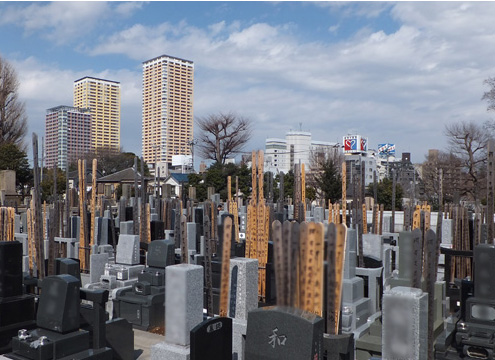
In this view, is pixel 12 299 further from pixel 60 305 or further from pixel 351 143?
pixel 351 143

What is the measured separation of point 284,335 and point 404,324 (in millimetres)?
1091

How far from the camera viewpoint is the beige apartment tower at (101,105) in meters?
83.4

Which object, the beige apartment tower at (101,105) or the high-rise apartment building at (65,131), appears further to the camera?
the beige apartment tower at (101,105)

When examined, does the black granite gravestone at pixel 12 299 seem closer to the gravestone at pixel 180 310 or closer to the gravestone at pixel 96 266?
the gravestone at pixel 180 310

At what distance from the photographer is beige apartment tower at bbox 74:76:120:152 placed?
83.4 meters

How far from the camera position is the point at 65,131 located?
71.6m

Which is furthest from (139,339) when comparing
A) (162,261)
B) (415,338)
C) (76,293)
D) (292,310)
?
(415,338)

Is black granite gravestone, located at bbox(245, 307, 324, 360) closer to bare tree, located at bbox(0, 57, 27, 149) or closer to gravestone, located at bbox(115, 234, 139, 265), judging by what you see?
gravestone, located at bbox(115, 234, 139, 265)

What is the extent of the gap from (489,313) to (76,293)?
4.67 metres

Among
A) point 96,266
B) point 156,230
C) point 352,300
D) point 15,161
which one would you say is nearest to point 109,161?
point 15,161

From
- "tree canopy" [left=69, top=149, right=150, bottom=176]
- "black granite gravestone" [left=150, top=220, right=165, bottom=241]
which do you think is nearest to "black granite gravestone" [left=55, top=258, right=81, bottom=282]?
"black granite gravestone" [left=150, top=220, right=165, bottom=241]

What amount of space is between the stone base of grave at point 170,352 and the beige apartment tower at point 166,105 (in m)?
76.6

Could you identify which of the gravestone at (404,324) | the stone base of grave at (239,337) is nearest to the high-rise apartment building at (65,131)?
the stone base of grave at (239,337)

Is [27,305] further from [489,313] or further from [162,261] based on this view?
[489,313]
